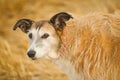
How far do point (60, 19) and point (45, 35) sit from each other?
0.19 metres

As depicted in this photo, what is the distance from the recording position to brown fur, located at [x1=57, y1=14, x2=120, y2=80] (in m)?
2.69

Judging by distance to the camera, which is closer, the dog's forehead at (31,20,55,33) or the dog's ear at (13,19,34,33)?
the dog's forehead at (31,20,55,33)

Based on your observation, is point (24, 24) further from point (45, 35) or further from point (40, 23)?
point (45, 35)

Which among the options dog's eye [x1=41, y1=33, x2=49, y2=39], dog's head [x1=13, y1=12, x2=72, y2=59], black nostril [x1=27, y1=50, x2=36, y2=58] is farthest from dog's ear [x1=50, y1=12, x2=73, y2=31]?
black nostril [x1=27, y1=50, x2=36, y2=58]

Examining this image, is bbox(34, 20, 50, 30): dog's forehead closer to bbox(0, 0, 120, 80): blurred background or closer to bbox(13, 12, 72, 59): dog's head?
bbox(13, 12, 72, 59): dog's head

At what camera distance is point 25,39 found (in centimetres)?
299

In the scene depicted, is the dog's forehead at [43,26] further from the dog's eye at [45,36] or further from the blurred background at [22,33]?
the blurred background at [22,33]

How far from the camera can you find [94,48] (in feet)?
8.95

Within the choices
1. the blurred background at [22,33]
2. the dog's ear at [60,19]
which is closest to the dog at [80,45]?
the dog's ear at [60,19]

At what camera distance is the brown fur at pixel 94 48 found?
269 cm

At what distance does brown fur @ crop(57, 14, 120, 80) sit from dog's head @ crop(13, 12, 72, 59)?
0.06 meters

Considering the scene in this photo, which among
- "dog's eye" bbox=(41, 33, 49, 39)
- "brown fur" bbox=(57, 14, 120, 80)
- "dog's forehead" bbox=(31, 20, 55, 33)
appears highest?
"dog's forehead" bbox=(31, 20, 55, 33)

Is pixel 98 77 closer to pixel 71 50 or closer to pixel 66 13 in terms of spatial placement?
pixel 71 50

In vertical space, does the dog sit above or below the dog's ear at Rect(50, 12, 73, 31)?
below
